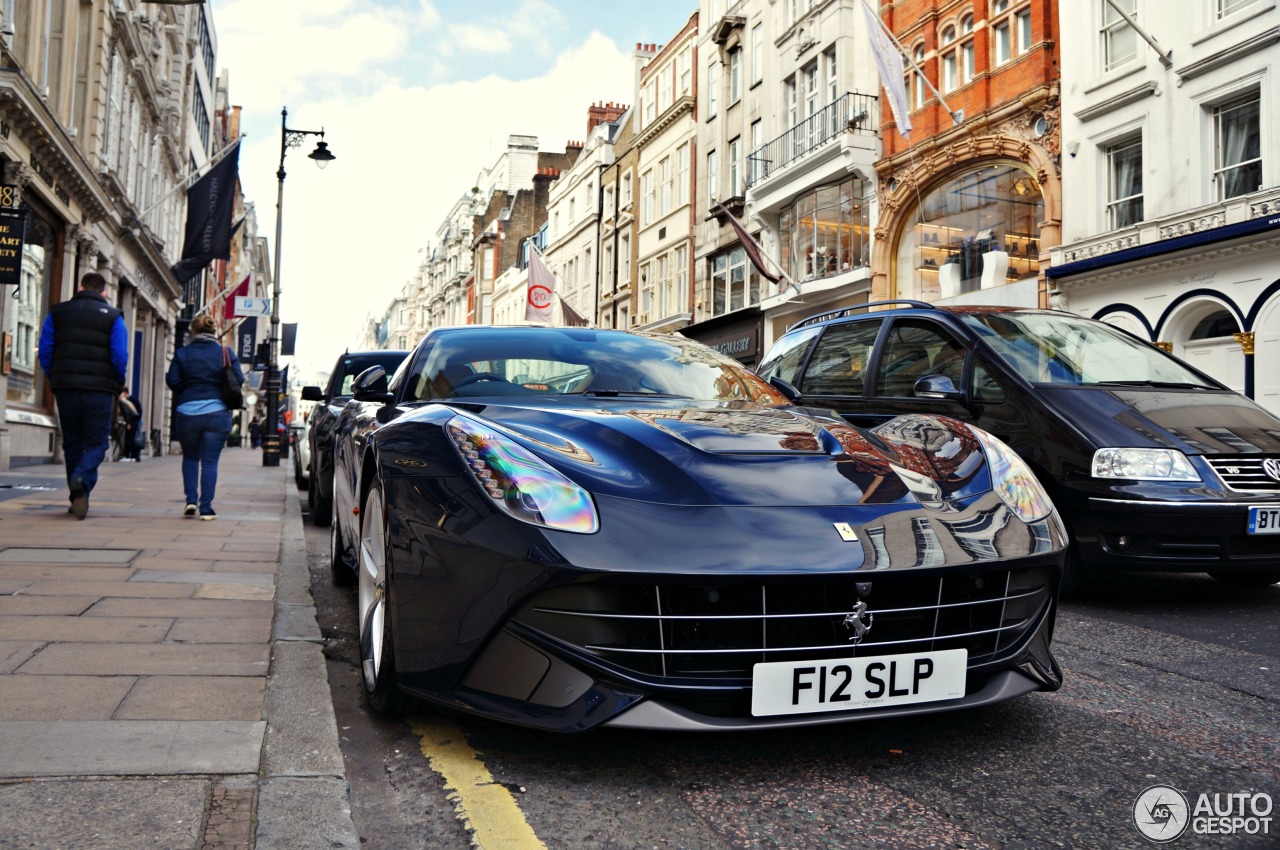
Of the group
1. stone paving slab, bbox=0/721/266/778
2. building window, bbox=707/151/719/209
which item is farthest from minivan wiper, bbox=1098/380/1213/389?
building window, bbox=707/151/719/209

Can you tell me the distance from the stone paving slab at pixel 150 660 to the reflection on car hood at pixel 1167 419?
3.93 metres

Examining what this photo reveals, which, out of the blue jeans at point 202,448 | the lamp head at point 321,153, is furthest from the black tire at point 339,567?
the lamp head at point 321,153

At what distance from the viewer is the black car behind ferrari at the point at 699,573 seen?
2344 mm

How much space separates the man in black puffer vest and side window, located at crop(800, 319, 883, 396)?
17.6ft

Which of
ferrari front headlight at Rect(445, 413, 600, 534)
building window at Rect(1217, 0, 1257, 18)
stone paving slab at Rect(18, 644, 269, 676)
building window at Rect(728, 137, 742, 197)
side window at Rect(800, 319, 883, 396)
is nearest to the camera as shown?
ferrari front headlight at Rect(445, 413, 600, 534)

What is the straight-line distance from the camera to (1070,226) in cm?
1794

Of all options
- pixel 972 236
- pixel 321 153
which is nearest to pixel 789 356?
pixel 972 236

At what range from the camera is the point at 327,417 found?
895 centimetres

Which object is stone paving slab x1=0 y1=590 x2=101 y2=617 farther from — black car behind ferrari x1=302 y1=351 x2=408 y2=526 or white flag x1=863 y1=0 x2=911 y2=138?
white flag x1=863 y1=0 x2=911 y2=138

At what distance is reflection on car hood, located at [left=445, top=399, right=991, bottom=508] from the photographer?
2609 mm

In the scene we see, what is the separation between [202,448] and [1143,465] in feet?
22.8

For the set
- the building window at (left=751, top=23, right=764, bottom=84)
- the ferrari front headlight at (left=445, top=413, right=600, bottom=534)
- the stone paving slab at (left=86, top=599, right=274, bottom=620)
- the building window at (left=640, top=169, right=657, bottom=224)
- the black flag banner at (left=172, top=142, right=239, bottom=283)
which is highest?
the building window at (left=751, top=23, right=764, bottom=84)

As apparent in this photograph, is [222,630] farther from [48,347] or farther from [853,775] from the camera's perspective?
[48,347]

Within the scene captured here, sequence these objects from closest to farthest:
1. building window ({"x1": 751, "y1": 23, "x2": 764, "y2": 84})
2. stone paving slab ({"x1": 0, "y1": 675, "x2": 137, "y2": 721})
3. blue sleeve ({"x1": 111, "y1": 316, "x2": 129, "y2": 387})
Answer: stone paving slab ({"x1": 0, "y1": 675, "x2": 137, "y2": 721})
blue sleeve ({"x1": 111, "y1": 316, "x2": 129, "y2": 387})
building window ({"x1": 751, "y1": 23, "x2": 764, "y2": 84})
